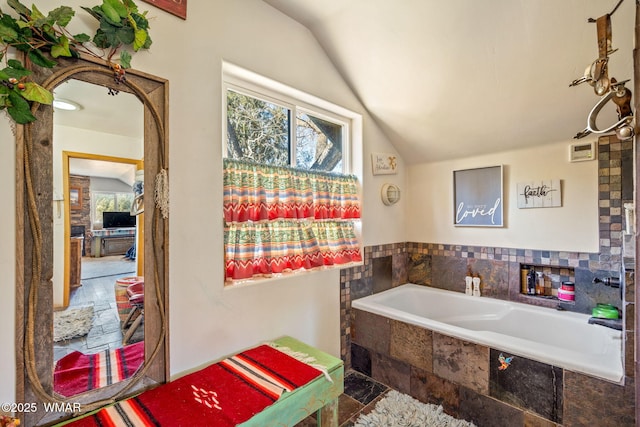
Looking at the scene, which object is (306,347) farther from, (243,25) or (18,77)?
(243,25)

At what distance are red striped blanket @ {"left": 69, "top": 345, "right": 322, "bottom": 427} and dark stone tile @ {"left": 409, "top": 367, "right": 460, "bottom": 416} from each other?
92 cm

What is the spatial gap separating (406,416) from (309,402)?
2.71 ft

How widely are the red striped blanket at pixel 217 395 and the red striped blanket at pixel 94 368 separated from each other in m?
0.12

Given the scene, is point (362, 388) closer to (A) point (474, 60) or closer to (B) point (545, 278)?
(B) point (545, 278)

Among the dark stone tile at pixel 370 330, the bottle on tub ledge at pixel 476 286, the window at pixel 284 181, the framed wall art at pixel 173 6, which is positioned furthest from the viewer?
the bottle on tub ledge at pixel 476 286

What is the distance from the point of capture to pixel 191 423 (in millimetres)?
1125

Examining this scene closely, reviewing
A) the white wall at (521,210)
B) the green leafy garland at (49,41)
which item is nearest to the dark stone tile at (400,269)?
the white wall at (521,210)

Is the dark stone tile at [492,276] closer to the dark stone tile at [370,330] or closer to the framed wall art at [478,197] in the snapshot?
the framed wall art at [478,197]

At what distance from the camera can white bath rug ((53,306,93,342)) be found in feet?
3.76

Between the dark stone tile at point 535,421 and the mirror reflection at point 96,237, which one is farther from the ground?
the mirror reflection at point 96,237

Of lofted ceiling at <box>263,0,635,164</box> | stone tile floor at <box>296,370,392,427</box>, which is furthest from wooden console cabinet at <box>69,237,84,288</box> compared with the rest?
lofted ceiling at <box>263,0,635,164</box>

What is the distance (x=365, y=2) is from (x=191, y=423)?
7.64ft

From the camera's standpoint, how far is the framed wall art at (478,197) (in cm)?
250

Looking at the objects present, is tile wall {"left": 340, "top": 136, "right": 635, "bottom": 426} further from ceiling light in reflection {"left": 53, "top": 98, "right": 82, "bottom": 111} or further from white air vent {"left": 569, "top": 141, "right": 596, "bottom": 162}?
ceiling light in reflection {"left": 53, "top": 98, "right": 82, "bottom": 111}
